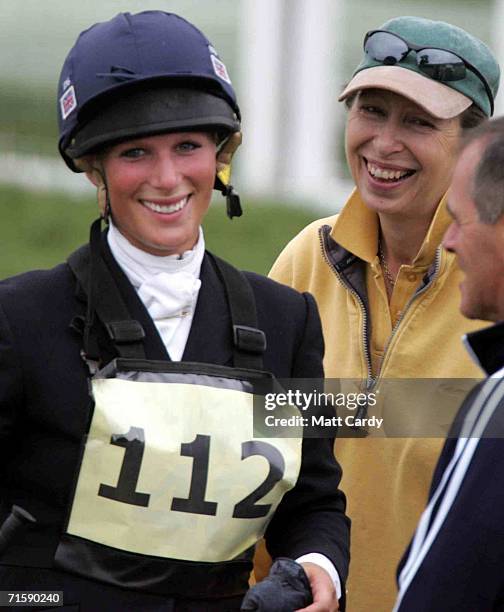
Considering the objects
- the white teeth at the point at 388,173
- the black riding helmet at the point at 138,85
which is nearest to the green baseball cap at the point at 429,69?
the white teeth at the point at 388,173

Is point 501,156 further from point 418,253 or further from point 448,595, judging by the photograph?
point 418,253

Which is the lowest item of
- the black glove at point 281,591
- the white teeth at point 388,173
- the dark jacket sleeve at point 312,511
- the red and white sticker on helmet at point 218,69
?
the black glove at point 281,591

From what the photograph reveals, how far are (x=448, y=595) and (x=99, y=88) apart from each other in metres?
1.40

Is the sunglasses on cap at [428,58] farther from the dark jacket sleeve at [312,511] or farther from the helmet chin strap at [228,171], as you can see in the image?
the dark jacket sleeve at [312,511]

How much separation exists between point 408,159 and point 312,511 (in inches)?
48.6

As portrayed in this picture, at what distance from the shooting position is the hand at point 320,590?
349cm

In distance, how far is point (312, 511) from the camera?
3678 mm

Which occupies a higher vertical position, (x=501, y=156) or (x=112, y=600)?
(x=501, y=156)

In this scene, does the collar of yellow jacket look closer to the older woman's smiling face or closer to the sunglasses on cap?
the older woman's smiling face

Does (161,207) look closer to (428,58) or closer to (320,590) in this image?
(320,590)

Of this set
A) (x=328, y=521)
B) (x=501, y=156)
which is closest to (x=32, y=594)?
(x=328, y=521)

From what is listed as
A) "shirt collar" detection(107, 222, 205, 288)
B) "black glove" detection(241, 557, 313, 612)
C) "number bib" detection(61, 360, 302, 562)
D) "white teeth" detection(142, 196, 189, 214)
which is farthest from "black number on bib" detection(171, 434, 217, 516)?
"white teeth" detection(142, 196, 189, 214)

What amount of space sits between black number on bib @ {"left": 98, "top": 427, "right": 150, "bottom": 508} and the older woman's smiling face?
1.35 m

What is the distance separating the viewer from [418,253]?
4363 mm
